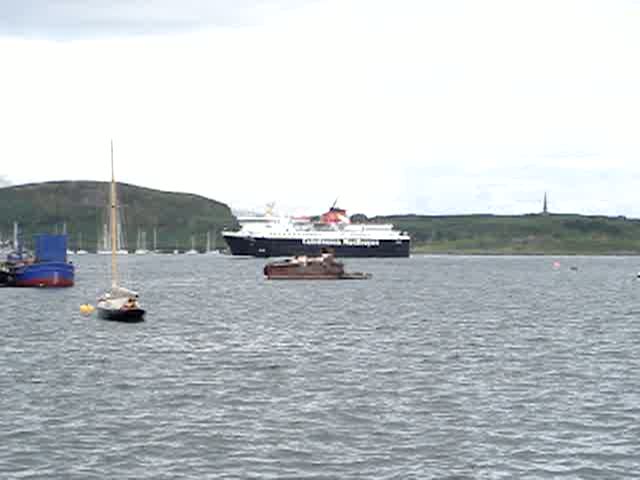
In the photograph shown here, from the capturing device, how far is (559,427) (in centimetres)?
3073

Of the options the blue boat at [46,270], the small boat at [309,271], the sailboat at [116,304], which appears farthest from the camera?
the small boat at [309,271]

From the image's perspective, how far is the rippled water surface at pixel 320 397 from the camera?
87.2 feet

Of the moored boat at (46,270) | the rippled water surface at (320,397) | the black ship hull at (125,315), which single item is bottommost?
the rippled water surface at (320,397)

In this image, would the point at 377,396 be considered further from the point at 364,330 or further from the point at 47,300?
the point at 47,300

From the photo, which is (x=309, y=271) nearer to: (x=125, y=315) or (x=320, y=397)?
(x=125, y=315)

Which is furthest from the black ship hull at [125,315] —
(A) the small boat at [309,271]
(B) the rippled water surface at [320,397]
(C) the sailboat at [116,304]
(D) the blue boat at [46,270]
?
(A) the small boat at [309,271]

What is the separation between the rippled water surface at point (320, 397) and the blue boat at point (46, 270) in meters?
36.1

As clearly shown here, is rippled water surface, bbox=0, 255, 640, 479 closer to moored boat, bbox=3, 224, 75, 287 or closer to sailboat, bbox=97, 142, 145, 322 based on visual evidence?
sailboat, bbox=97, 142, 145, 322

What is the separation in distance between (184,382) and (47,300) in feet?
177

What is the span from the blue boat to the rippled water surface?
119 feet

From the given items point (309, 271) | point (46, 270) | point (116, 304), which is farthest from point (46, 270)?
point (309, 271)

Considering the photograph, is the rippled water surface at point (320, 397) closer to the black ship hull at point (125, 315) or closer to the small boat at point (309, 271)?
the black ship hull at point (125, 315)

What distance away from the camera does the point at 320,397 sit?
36.0 metres

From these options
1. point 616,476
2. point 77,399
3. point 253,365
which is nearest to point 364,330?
point 253,365
